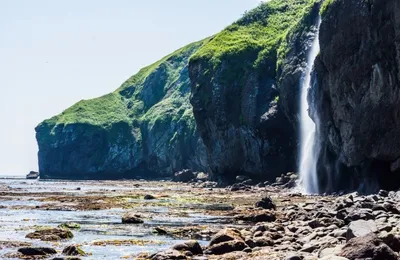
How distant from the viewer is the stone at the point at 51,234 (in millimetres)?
37781

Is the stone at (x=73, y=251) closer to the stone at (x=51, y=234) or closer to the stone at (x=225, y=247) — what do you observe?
the stone at (x=51, y=234)

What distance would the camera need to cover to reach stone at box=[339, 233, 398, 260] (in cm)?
2312

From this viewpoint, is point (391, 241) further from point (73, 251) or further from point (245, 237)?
point (73, 251)

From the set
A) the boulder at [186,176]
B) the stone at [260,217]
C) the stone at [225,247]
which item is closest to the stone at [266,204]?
the stone at [260,217]

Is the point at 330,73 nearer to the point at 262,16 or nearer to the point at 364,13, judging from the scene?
the point at 364,13

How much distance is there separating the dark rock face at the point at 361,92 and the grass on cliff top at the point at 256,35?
1571 inches

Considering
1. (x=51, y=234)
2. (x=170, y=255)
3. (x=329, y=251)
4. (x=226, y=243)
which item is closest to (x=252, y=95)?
(x=51, y=234)

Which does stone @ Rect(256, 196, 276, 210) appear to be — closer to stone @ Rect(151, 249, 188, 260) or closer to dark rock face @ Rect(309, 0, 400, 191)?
dark rock face @ Rect(309, 0, 400, 191)

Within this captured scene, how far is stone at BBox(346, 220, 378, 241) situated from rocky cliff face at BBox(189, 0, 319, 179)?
8156cm

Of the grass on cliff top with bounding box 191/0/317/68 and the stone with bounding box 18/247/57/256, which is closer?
the stone with bounding box 18/247/57/256

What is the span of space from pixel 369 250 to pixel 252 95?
10240 cm

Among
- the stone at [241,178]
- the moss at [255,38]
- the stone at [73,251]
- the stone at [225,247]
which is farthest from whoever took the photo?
the moss at [255,38]

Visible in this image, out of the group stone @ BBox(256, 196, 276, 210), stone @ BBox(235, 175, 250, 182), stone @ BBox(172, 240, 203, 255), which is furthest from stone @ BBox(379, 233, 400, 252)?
stone @ BBox(235, 175, 250, 182)

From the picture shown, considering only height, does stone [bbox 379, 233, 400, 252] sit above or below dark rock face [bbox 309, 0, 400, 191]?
below
